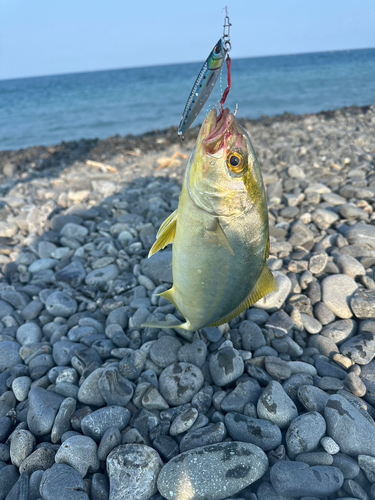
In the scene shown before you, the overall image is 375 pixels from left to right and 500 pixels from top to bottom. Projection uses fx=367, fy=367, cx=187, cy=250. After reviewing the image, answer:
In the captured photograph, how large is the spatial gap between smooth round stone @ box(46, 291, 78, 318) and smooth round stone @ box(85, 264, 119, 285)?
1.29 feet

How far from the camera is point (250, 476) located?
7.11 ft

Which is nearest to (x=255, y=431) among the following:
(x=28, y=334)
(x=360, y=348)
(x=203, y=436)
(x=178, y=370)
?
(x=203, y=436)

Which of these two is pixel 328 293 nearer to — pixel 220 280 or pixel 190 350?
pixel 190 350

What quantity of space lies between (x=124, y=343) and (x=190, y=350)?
662 mm

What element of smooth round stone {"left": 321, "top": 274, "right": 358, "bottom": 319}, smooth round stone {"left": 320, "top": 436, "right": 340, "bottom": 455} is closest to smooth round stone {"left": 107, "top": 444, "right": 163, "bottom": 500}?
smooth round stone {"left": 320, "top": 436, "right": 340, "bottom": 455}

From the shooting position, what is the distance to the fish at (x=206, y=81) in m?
2.14

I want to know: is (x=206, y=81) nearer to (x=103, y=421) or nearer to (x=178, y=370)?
(x=178, y=370)

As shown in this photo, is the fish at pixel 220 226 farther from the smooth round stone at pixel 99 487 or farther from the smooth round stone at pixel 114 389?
the smooth round stone at pixel 99 487

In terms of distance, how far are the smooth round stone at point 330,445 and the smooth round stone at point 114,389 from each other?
1384 mm

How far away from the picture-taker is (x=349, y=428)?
2408mm

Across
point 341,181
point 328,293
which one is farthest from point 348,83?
point 328,293

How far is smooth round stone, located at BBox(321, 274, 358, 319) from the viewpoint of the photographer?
3.56 metres

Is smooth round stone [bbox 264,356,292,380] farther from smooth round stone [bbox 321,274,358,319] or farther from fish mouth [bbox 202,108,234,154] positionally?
fish mouth [bbox 202,108,234,154]

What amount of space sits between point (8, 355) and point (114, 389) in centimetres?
131
